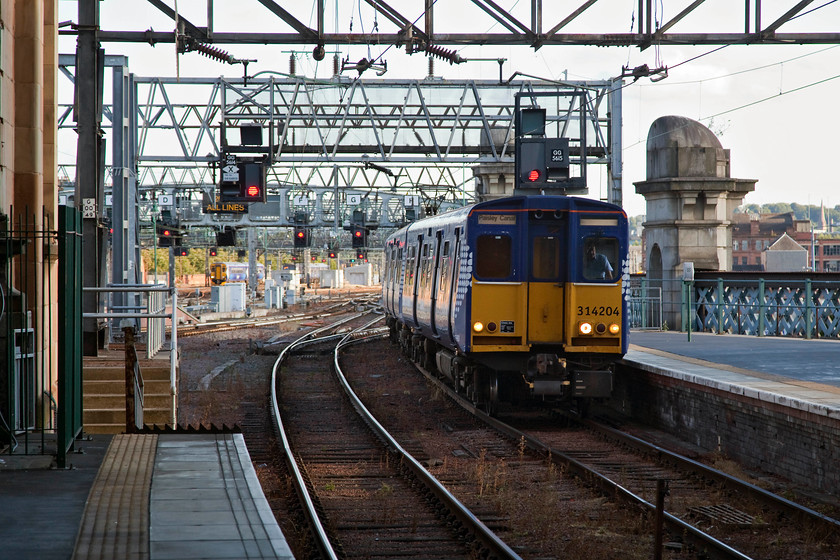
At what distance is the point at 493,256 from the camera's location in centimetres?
1442

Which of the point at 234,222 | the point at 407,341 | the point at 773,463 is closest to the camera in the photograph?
the point at 773,463

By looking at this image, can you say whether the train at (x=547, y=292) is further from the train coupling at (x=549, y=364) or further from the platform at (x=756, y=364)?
the platform at (x=756, y=364)

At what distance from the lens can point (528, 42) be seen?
1508 cm

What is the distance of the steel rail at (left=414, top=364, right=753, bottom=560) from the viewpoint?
7.59 m

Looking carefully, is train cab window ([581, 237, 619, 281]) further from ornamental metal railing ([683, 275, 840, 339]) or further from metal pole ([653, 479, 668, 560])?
metal pole ([653, 479, 668, 560])

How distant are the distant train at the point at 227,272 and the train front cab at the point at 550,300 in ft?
156

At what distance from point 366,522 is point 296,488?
1318 mm

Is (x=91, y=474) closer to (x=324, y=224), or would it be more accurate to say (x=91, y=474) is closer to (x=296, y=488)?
(x=296, y=488)

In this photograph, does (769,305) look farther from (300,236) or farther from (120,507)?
(300,236)

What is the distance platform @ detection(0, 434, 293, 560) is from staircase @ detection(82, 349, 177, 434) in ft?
13.9

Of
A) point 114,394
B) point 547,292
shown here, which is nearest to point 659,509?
point 547,292

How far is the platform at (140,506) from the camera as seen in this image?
5.48m

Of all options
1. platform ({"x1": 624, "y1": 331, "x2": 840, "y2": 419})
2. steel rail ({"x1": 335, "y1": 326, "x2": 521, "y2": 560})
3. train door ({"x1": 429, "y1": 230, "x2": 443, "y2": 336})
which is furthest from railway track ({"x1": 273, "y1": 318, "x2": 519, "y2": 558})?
platform ({"x1": 624, "y1": 331, "x2": 840, "y2": 419})

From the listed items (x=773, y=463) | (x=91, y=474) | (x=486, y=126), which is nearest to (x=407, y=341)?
(x=486, y=126)
